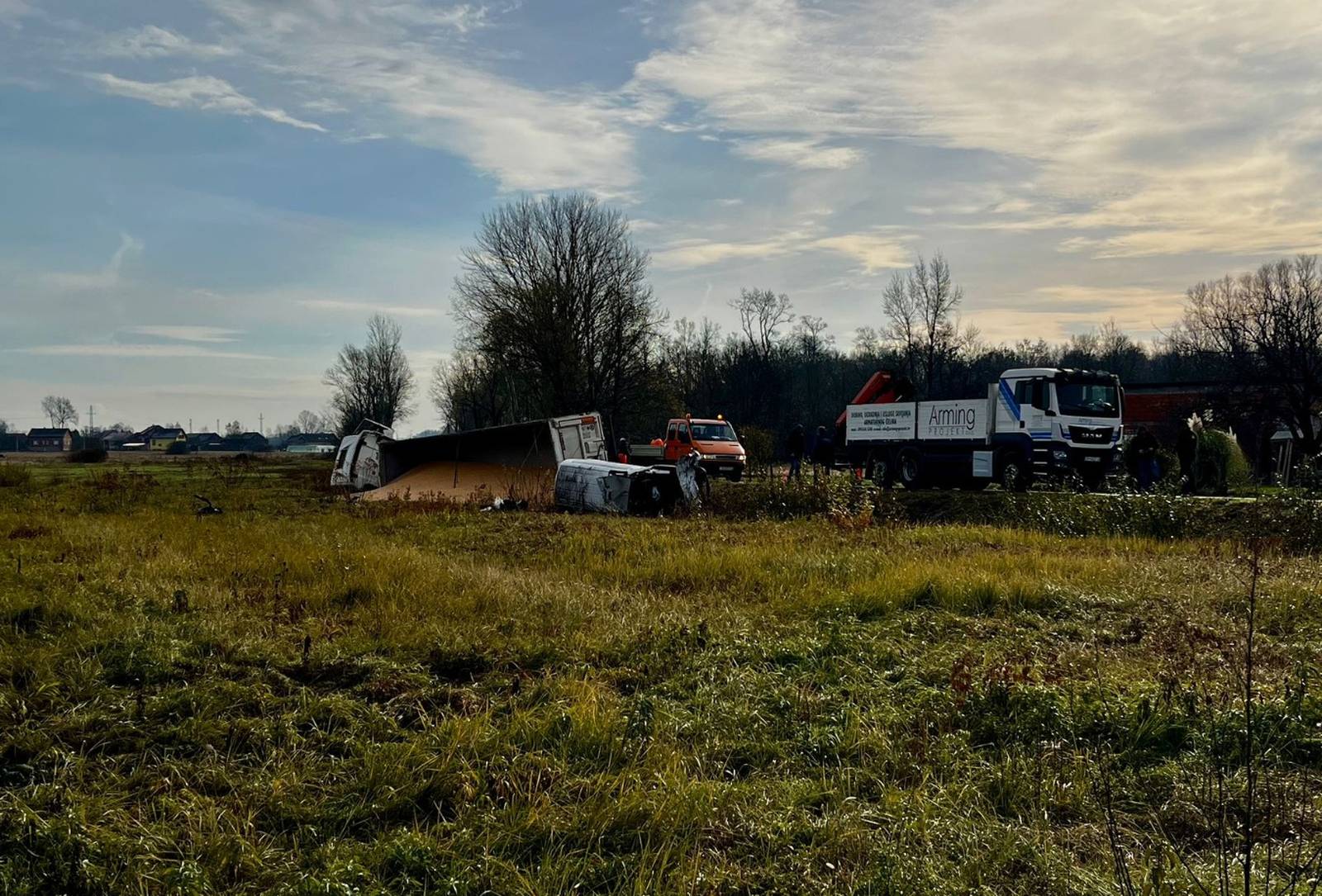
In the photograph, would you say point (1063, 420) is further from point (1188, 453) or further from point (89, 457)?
point (89, 457)

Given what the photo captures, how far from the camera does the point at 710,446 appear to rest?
92.7 feet

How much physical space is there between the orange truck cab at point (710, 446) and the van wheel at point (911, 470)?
5670 millimetres

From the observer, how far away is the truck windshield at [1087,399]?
19938 millimetres

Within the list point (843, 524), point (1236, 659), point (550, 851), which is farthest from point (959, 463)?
point (550, 851)

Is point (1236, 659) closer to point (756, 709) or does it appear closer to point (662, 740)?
point (756, 709)

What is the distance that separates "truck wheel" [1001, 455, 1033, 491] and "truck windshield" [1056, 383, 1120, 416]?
1.42 meters

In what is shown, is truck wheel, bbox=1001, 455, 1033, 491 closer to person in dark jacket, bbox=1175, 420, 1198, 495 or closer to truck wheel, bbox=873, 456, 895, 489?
truck wheel, bbox=873, 456, 895, 489

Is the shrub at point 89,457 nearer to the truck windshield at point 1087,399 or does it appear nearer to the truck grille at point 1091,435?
the truck windshield at point 1087,399

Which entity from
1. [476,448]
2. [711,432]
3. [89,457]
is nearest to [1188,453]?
[711,432]

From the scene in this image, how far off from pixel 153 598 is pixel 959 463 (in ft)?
58.0

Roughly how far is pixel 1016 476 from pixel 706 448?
10.0 meters

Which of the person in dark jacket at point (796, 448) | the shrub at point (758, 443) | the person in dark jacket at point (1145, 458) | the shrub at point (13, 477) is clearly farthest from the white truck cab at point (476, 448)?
the shrub at point (758, 443)

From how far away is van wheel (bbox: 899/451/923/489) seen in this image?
2259cm

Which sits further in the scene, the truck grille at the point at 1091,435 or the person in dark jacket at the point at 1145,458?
the person in dark jacket at the point at 1145,458
